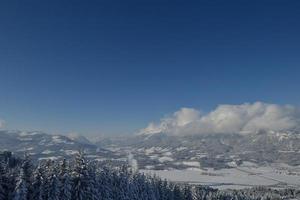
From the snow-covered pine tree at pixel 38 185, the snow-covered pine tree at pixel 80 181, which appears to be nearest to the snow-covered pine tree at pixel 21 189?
the snow-covered pine tree at pixel 38 185

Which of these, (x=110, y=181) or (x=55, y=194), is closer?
(x=55, y=194)

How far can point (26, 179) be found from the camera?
55875 millimetres

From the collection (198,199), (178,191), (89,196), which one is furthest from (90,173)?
(198,199)

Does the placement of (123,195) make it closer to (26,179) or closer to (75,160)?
(75,160)

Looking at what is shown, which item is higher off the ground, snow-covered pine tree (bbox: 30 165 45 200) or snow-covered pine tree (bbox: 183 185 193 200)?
snow-covered pine tree (bbox: 30 165 45 200)

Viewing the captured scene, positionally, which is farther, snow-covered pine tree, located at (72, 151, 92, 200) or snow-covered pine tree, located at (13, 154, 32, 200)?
snow-covered pine tree, located at (72, 151, 92, 200)

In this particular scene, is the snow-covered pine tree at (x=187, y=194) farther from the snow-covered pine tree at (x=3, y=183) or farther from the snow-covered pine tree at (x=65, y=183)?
the snow-covered pine tree at (x=3, y=183)

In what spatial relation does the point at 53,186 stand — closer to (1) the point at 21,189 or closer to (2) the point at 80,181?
(2) the point at 80,181

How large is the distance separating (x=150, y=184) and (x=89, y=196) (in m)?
51.1

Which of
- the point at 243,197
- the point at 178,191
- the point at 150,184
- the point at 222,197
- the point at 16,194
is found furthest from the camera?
the point at 243,197

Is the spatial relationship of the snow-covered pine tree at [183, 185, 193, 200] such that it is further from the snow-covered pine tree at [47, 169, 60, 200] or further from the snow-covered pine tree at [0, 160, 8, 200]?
the snow-covered pine tree at [0, 160, 8, 200]

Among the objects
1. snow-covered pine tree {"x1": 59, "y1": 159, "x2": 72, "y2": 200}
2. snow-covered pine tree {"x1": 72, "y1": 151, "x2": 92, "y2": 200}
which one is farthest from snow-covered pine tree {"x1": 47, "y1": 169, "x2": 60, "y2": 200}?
snow-covered pine tree {"x1": 72, "y1": 151, "x2": 92, "y2": 200}

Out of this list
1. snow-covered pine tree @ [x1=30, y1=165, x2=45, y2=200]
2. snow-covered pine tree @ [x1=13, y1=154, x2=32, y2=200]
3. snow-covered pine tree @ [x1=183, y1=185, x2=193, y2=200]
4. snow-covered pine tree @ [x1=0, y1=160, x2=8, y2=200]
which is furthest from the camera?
snow-covered pine tree @ [x1=183, y1=185, x2=193, y2=200]

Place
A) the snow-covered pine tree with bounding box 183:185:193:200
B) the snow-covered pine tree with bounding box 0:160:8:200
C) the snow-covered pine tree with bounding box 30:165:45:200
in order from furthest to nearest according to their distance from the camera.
Answer: the snow-covered pine tree with bounding box 183:185:193:200
the snow-covered pine tree with bounding box 30:165:45:200
the snow-covered pine tree with bounding box 0:160:8:200
